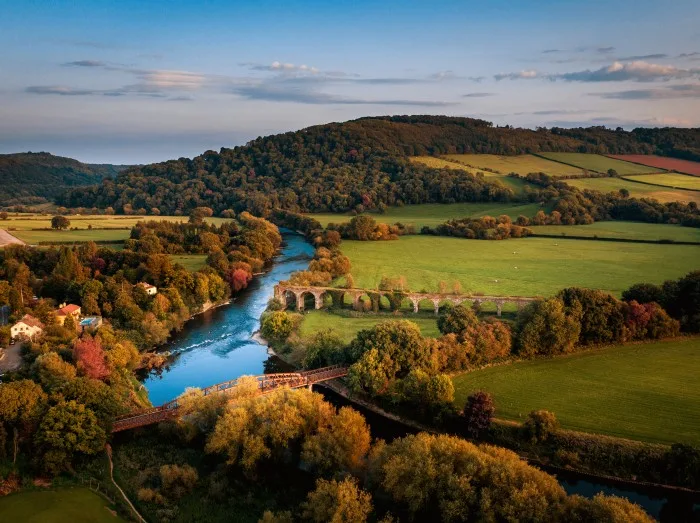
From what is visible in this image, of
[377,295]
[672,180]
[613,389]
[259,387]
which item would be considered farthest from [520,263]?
[672,180]

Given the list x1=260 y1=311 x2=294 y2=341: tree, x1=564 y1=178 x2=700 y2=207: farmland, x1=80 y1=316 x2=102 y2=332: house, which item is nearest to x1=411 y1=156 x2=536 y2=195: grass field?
x1=564 y1=178 x2=700 y2=207: farmland

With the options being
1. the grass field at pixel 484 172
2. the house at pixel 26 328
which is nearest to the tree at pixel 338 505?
the house at pixel 26 328

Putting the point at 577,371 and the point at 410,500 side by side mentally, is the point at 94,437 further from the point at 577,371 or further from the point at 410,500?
the point at 577,371

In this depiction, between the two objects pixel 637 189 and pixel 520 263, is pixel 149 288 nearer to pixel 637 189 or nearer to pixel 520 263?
pixel 520 263

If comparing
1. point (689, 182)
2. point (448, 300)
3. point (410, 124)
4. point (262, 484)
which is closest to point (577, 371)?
point (448, 300)

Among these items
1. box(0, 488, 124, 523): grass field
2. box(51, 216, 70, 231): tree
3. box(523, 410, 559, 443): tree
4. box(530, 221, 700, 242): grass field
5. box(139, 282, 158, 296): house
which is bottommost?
box(0, 488, 124, 523): grass field

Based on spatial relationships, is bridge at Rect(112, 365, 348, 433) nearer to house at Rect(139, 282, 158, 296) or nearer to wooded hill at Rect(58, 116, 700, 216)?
house at Rect(139, 282, 158, 296)

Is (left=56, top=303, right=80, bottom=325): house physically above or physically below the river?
above

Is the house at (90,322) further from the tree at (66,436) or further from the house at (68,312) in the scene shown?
the tree at (66,436)
